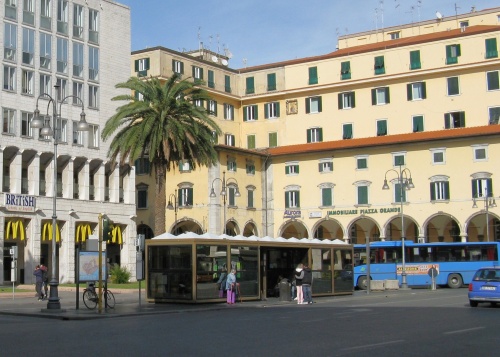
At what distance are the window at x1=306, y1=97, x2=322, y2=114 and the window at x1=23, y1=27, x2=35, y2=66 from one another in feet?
90.1

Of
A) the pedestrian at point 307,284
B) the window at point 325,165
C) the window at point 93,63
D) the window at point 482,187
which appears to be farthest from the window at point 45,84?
the window at point 482,187

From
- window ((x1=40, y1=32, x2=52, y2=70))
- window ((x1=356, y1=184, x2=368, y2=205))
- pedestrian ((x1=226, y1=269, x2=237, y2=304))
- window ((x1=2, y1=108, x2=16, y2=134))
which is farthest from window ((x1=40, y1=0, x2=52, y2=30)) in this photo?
pedestrian ((x1=226, y1=269, x2=237, y2=304))

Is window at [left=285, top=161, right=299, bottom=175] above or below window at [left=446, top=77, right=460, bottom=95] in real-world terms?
below

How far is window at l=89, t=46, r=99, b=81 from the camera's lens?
61406 mm

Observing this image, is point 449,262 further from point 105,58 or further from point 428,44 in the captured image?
point 105,58

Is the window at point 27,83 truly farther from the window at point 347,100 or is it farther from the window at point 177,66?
the window at point 347,100

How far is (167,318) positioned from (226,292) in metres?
8.10

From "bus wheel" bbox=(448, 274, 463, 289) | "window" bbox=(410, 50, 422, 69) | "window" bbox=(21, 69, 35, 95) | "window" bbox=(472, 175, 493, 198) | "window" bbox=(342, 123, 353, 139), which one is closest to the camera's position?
"bus wheel" bbox=(448, 274, 463, 289)

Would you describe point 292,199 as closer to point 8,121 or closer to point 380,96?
point 380,96

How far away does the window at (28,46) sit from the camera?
2228 inches

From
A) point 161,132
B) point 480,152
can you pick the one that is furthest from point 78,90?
point 480,152

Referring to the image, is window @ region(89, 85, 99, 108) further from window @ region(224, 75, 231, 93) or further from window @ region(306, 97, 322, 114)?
window @ region(306, 97, 322, 114)

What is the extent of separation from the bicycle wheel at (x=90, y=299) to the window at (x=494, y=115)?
44.8 meters

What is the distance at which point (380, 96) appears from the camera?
71250 mm
